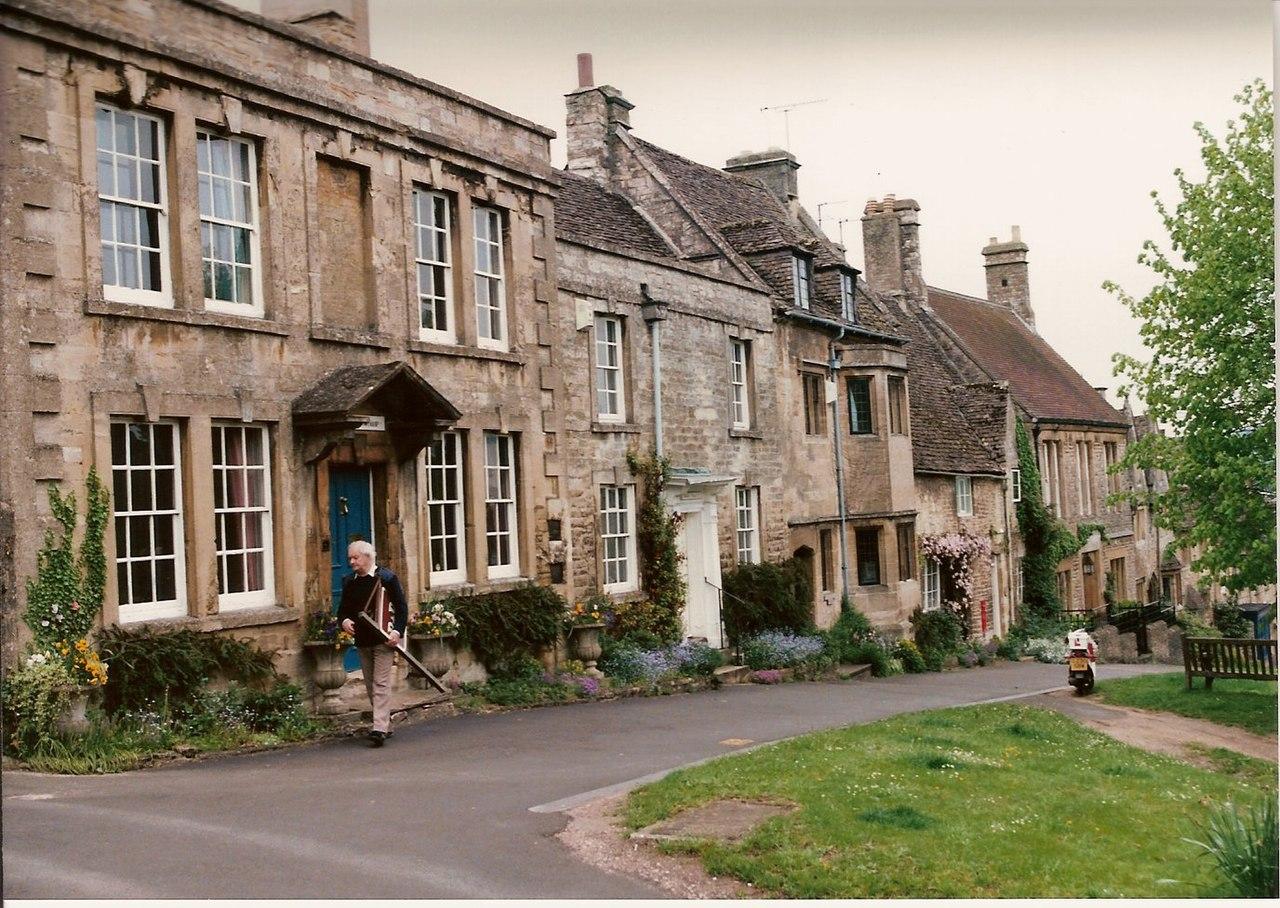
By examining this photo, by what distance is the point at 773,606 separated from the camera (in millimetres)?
21531

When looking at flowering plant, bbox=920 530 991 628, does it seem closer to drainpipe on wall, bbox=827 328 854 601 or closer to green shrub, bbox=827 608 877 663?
drainpipe on wall, bbox=827 328 854 601

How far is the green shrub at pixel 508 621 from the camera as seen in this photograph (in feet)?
49.0

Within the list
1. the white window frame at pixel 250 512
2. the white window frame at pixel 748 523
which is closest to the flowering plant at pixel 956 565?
the white window frame at pixel 748 523

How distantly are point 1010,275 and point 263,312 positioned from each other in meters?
11.1

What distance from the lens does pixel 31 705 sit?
990cm

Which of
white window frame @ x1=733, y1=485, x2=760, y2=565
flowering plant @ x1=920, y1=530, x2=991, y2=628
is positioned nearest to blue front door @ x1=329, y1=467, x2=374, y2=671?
white window frame @ x1=733, y1=485, x2=760, y2=565

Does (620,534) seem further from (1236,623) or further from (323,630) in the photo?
(1236,623)

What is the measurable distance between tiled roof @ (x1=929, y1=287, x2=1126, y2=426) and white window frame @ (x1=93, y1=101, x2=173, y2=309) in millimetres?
24439

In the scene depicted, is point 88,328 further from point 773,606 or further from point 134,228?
point 773,606

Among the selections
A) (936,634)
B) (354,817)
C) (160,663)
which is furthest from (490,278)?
(936,634)

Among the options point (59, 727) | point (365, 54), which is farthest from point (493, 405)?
point (59, 727)

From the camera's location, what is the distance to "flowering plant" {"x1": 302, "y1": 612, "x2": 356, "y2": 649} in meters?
12.7

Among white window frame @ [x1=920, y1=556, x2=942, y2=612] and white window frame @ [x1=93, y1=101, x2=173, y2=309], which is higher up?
white window frame @ [x1=93, y1=101, x2=173, y2=309]

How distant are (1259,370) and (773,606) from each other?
956 centimetres
